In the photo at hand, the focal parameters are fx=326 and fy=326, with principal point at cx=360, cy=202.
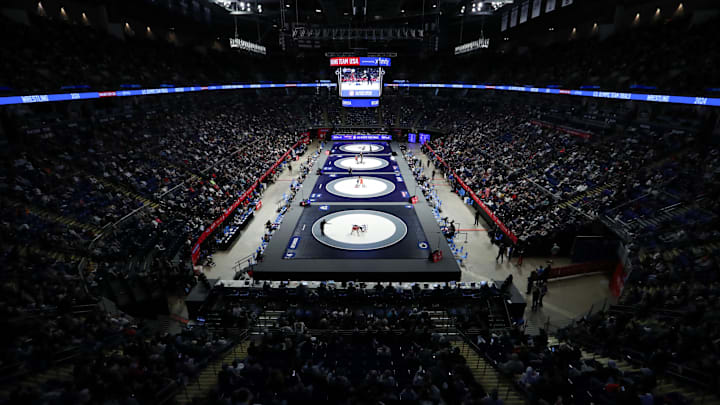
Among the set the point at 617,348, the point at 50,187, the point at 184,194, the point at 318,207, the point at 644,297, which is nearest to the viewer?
the point at 617,348

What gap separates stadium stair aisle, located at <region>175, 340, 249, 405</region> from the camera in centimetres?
772

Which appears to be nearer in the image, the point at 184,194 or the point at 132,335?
the point at 132,335

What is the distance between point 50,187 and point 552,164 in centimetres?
3168

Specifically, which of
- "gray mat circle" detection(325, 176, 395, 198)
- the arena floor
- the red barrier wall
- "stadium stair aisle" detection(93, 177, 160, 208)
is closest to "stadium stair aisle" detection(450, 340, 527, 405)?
the arena floor

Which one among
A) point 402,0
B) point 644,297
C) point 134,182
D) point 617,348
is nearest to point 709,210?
point 644,297

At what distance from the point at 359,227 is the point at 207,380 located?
12.1 meters

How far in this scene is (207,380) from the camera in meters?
8.48

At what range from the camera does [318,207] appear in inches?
913

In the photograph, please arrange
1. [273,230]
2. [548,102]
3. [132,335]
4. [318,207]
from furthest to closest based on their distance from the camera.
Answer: [548,102]
[318,207]
[273,230]
[132,335]

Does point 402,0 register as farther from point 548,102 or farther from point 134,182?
Result: point 134,182

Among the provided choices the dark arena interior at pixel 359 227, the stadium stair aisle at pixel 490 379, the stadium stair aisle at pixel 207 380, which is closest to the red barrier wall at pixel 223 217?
the dark arena interior at pixel 359 227

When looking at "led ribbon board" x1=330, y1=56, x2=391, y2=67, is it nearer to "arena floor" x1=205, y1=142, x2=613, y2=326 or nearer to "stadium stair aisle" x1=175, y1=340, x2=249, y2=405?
"arena floor" x1=205, y1=142, x2=613, y2=326

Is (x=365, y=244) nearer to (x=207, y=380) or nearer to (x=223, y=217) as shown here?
(x=223, y=217)

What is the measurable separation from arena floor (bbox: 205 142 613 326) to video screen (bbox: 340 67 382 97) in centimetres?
2006
